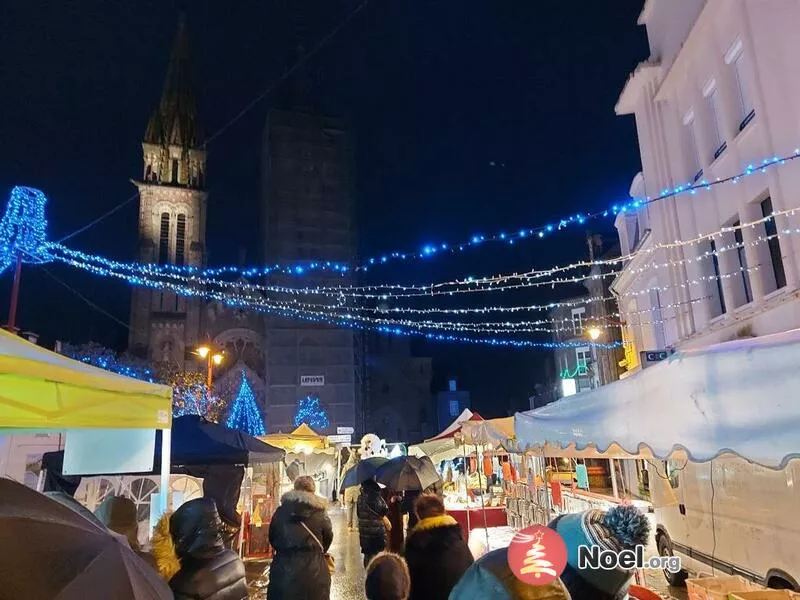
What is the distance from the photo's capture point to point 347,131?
51.2 meters

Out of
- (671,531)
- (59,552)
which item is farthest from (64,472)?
(671,531)

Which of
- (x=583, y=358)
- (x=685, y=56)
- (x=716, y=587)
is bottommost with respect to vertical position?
(x=716, y=587)

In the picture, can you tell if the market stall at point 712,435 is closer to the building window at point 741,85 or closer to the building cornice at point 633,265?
the building window at point 741,85

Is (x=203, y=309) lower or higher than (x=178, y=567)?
higher

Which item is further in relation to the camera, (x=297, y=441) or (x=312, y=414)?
(x=312, y=414)

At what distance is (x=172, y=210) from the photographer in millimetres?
50125

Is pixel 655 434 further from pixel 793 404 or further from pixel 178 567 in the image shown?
pixel 178 567

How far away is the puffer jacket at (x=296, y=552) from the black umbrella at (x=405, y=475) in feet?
13.5

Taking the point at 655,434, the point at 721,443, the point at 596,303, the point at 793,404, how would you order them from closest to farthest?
the point at 793,404 → the point at 721,443 → the point at 655,434 → the point at 596,303

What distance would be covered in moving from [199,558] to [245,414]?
132ft

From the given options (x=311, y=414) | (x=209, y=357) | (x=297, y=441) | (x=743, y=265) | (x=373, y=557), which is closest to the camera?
(x=373, y=557)

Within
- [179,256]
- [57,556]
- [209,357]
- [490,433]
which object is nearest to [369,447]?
[209,357]

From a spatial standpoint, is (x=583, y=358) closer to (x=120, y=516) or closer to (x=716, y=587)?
(x=716, y=587)

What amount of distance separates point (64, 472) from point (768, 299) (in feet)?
37.3
